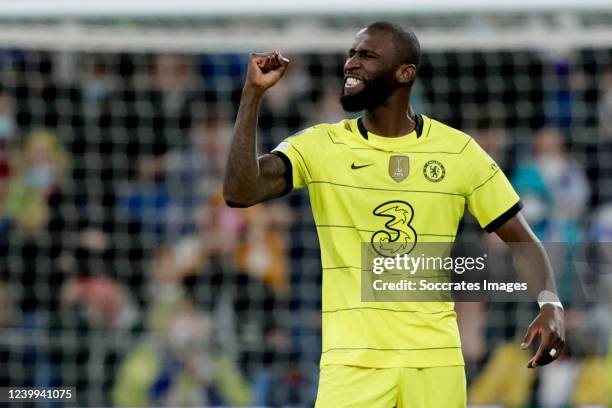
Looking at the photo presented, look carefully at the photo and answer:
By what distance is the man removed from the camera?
4.34 meters

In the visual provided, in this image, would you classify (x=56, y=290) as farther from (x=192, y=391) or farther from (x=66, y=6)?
(x=66, y=6)

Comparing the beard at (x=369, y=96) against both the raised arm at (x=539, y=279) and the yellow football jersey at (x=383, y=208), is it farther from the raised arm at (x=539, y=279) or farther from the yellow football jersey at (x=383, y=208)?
the raised arm at (x=539, y=279)

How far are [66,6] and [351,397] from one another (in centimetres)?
430

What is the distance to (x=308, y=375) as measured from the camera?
28.1 ft

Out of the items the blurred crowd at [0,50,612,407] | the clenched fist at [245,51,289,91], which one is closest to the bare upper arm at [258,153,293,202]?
the clenched fist at [245,51,289,91]

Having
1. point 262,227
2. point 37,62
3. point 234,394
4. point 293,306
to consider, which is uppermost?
point 37,62

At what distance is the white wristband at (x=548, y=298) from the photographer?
4.46 meters

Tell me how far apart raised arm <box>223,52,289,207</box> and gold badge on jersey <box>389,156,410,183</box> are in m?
0.52

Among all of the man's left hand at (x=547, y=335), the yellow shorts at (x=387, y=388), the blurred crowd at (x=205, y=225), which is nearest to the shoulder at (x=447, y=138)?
the man's left hand at (x=547, y=335)

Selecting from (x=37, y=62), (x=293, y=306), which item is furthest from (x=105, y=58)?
(x=293, y=306)

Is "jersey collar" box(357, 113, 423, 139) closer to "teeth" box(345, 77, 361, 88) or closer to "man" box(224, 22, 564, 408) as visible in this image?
"man" box(224, 22, 564, 408)

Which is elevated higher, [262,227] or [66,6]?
[66,6]

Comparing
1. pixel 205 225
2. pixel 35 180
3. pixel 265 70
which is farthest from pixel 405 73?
pixel 35 180

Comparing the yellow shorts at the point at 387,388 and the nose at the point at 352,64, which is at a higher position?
the nose at the point at 352,64
